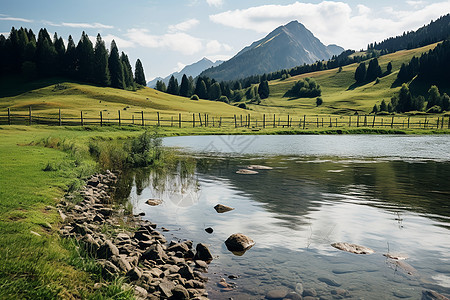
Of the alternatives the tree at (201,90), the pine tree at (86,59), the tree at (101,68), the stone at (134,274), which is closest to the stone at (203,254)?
the stone at (134,274)

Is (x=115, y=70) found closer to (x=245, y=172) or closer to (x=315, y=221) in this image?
(x=245, y=172)

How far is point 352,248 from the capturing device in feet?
34.3

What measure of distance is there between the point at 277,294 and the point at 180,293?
7.16 feet

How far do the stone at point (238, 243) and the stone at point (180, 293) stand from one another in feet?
10.6

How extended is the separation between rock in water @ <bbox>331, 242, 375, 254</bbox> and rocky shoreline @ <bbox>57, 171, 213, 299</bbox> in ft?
13.6

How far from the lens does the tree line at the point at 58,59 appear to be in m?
133

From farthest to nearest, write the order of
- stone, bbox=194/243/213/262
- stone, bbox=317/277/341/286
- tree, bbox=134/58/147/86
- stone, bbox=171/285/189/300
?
tree, bbox=134/58/147/86, stone, bbox=194/243/213/262, stone, bbox=317/277/341/286, stone, bbox=171/285/189/300

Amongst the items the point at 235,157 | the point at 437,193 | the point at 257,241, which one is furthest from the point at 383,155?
the point at 257,241

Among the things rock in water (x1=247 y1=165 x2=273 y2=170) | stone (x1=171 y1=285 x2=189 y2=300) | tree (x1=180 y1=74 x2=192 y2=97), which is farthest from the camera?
tree (x1=180 y1=74 x2=192 y2=97)

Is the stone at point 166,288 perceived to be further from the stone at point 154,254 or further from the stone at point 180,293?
the stone at point 154,254

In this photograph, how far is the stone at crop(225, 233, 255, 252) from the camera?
10.3m

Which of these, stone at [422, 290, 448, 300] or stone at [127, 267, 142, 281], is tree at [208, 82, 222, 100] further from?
stone at [422, 290, 448, 300]

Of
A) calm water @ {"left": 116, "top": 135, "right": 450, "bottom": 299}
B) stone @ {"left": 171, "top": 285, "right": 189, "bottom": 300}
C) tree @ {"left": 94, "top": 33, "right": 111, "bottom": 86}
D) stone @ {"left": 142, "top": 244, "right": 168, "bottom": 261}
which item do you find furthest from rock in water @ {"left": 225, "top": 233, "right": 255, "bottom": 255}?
tree @ {"left": 94, "top": 33, "right": 111, "bottom": 86}

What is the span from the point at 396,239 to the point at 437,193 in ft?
29.2
